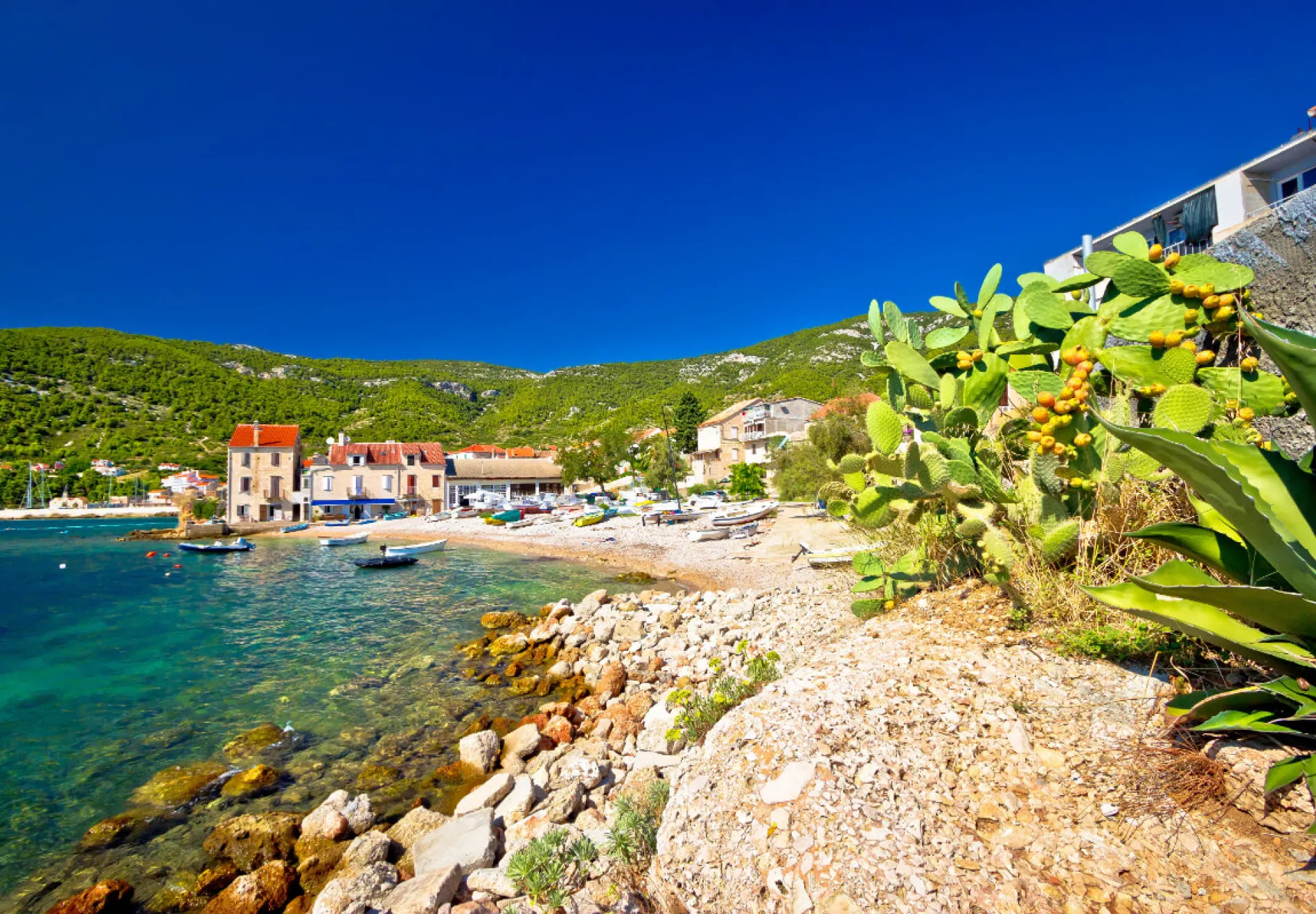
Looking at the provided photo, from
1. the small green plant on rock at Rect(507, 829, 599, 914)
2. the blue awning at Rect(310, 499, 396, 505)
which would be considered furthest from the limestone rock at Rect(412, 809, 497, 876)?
the blue awning at Rect(310, 499, 396, 505)

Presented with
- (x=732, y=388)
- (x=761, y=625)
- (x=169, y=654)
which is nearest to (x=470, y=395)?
(x=732, y=388)

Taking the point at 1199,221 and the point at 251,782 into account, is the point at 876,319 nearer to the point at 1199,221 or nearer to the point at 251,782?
the point at 251,782

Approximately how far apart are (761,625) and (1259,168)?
20613 millimetres

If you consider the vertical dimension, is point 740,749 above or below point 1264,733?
below

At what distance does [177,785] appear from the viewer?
712 centimetres

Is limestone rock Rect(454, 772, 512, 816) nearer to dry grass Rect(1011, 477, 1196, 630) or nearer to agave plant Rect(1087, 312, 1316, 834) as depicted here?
dry grass Rect(1011, 477, 1196, 630)

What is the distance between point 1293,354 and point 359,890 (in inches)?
257

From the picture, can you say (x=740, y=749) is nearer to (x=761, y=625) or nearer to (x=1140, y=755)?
(x=1140, y=755)

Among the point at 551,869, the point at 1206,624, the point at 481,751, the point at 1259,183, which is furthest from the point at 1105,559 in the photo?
the point at 1259,183

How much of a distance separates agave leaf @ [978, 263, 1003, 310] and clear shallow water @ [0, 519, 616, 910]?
7.96 metres

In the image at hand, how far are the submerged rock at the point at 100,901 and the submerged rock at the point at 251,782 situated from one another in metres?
1.63

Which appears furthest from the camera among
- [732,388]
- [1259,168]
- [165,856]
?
[732,388]

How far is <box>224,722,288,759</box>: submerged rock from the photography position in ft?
26.3

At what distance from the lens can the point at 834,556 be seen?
1215cm
